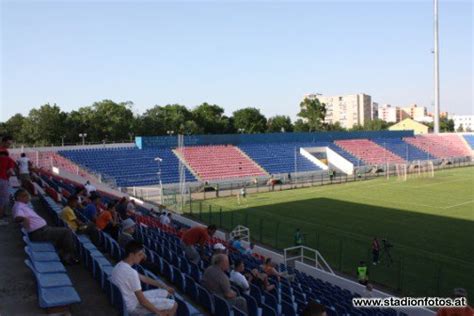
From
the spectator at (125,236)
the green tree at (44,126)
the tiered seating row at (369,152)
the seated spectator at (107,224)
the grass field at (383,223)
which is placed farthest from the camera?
the green tree at (44,126)

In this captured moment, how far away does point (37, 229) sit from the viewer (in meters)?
8.41

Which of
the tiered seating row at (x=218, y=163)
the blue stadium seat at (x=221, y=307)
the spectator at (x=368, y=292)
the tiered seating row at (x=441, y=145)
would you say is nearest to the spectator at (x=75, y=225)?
the blue stadium seat at (x=221, y=307)

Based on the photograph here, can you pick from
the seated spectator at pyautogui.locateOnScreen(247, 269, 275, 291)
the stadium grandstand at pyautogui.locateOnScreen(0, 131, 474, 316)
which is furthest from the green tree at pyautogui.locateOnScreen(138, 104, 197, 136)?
the seated spectator at pyautogui.locateOnScreen(247, 269, 275, 291)

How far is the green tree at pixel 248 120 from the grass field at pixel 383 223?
60897 mm

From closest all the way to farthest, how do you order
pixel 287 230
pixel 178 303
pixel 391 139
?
pixel 178 303, pixel 287 230, pixel 391 139

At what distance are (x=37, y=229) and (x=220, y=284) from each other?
3.56 meters

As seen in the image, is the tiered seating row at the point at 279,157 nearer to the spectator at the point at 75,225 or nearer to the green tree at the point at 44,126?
the green tree at the point at 44,126

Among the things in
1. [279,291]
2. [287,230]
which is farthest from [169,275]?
[287,230]

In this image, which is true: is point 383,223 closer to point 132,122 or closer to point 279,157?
point 279,157

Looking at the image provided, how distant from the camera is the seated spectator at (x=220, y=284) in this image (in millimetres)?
7477

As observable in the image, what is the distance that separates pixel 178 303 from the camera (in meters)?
6.18

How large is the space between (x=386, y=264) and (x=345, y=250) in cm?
268

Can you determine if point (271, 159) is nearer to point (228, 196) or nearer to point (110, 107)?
point (228, 196)

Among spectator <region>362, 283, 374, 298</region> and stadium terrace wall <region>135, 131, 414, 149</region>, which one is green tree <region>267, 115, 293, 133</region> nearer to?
stadium terrace wall <region>135, 131, 414, 149</region>
